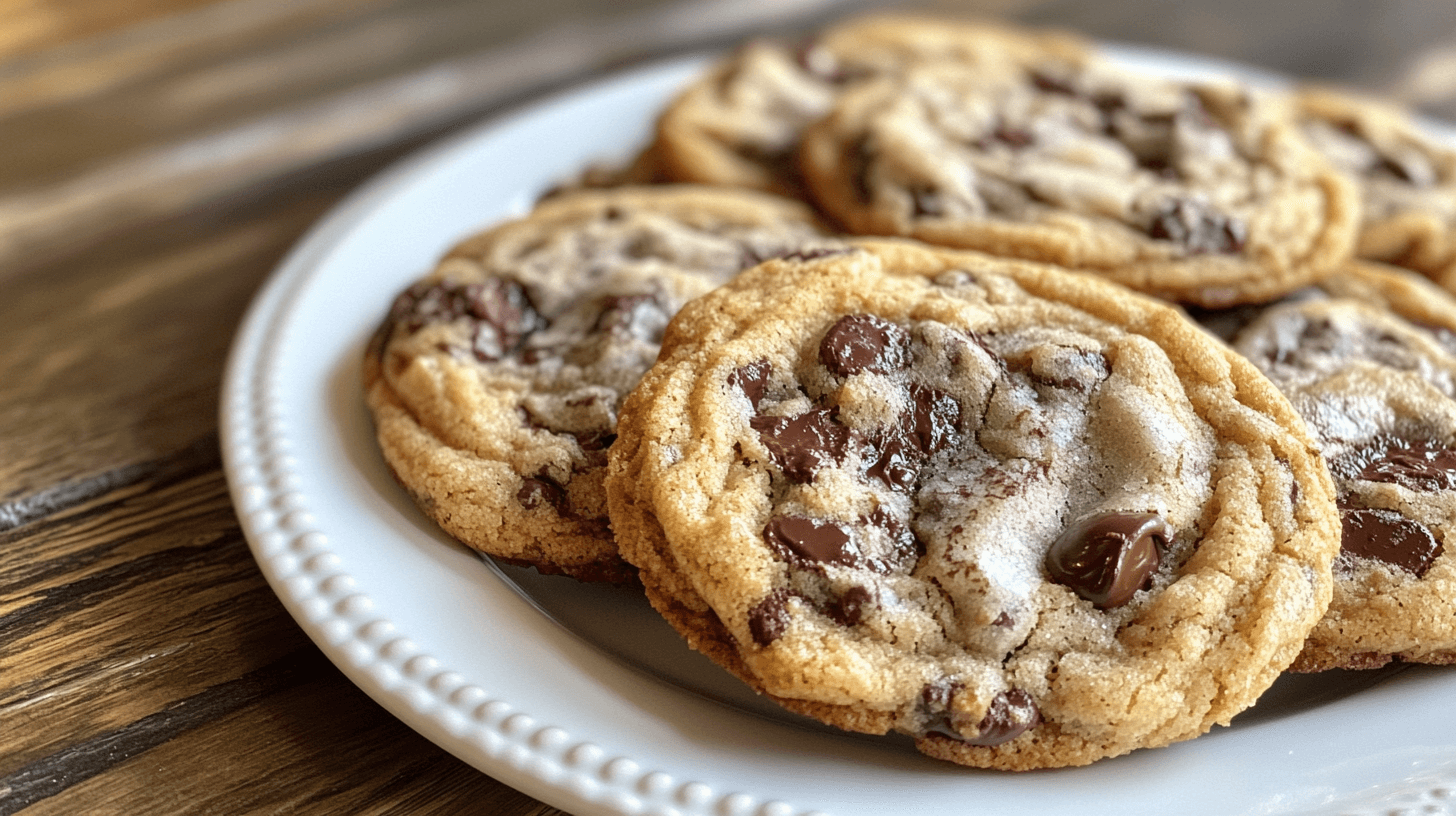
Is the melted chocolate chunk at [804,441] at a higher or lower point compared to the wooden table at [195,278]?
higher

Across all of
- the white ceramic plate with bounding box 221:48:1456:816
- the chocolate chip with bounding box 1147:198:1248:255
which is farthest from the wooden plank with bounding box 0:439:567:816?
the chocolate chip with bounding box 1147:198:1248:255

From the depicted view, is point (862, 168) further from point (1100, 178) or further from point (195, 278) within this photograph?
point (195, 278)

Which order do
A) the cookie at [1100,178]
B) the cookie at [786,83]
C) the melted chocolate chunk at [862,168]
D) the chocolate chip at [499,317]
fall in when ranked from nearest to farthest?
the chocolate chip at [499,317]
the cookie at [1100,178]
the melted chocolate chunk at [862,168]
the cookie at [786,83]

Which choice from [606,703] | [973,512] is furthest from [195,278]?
[973,512]

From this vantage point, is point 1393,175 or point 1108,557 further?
point 1393,175

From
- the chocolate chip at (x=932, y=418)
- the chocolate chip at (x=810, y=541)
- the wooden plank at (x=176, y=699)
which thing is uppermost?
the chocolate chip at (x=932, y=418)

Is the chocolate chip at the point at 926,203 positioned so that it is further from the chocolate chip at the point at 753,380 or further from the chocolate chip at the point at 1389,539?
Result: the chocolate chip at the point at 1389,539

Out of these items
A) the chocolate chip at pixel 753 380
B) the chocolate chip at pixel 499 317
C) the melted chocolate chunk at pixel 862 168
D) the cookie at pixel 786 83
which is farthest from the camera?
the cookie at pixel 786 83

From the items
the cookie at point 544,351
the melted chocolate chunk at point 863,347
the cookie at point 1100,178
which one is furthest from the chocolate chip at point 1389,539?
the cookie at point 544,351

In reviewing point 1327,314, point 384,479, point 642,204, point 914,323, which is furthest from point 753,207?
point 1327,314
